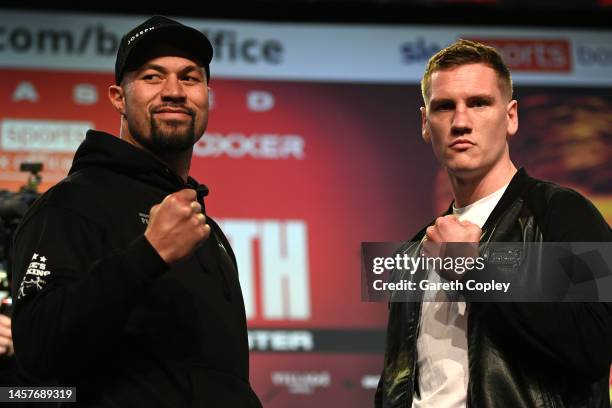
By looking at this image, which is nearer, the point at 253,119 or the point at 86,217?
the point at 86,217

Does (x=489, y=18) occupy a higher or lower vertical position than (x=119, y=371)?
higher

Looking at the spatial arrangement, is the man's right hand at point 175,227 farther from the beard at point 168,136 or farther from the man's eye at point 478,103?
the man's eye at point 478,103

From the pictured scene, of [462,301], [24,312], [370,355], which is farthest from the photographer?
[370,355]

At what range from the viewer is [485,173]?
2.09m

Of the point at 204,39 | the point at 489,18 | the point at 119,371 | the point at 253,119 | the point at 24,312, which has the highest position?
the point at 489,18

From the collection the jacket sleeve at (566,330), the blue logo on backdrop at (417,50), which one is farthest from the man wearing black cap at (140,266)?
the blue logo on backdrop at (417,50)

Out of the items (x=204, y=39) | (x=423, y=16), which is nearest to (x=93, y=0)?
(x=423, y=16)

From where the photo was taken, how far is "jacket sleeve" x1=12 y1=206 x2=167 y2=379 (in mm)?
1546

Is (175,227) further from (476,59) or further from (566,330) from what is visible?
(476,59)

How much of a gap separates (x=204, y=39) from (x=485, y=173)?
709 millimetres

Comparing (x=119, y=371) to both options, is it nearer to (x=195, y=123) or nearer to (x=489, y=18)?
(x=195, y=123)

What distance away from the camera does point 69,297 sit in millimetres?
1556

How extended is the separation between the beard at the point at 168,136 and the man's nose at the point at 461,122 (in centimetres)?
60

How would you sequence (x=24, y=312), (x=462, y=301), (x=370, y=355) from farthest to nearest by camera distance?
(x=370, y=355) → (x=462, y=301) → (x=24, y=312)
